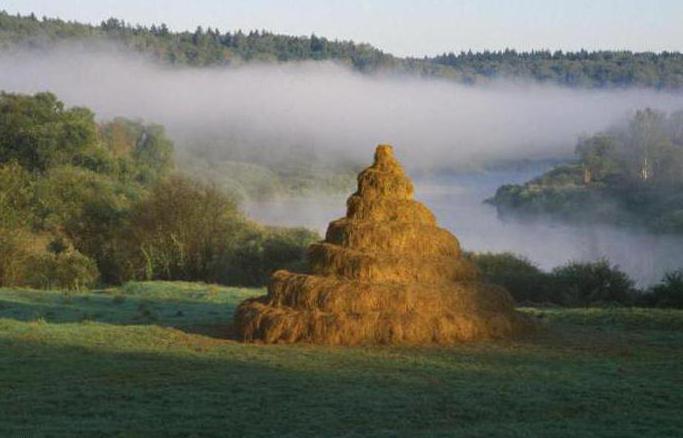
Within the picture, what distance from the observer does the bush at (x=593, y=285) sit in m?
35.2

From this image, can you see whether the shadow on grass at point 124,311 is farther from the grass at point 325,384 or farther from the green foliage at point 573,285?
the green foliage at point 573,285

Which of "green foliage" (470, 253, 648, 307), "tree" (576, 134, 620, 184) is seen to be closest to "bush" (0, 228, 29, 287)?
"green foliage" (470, 253, 648, 307)

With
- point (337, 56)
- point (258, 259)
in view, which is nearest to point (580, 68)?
point (337, 56)

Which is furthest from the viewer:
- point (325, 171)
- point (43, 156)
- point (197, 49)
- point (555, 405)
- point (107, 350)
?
point (197, 49)

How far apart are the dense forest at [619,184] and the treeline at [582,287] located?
4120 cm

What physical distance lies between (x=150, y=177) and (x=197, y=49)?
303ft

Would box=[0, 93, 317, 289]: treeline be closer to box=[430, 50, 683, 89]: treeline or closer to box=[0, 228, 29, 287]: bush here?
box=[0, 228, 29, 287]: bush

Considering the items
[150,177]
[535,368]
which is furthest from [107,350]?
[150,177]

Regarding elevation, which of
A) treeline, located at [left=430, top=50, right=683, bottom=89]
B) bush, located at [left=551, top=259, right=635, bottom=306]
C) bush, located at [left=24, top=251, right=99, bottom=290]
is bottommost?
bush, located at [left=24, top=251, right=99, bottom=290]

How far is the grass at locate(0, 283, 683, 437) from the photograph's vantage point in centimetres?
1222

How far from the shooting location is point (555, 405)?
1345 cm

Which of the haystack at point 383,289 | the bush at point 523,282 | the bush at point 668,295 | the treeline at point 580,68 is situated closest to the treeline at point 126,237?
the bush at point 523,282

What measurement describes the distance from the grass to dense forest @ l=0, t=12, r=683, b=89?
5069 inches

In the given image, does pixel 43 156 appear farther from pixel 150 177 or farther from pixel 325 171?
pixel 325 171
